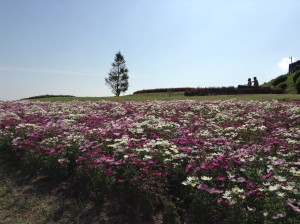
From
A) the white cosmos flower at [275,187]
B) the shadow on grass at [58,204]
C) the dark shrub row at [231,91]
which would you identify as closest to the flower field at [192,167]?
the white cosmos flower at [275,187]

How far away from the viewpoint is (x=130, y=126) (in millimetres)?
8742

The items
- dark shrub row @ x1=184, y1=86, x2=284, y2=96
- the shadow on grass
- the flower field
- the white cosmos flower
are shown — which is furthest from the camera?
dark shrub row @ x1=184, y1=86, x2=284, y2=96

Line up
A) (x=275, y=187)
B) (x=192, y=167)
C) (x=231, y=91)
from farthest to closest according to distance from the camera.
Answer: (x=231, y=91), (x=192, y=167), (x=275, y=187)

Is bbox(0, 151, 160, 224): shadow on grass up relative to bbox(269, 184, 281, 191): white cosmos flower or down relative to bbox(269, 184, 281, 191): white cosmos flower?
down

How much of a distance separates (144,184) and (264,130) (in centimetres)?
500

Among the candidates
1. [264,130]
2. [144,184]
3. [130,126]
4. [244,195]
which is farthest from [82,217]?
[264,130]

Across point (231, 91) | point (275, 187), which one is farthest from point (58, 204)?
point (231, 91)

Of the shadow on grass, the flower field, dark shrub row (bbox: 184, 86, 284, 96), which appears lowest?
the shadow on grass

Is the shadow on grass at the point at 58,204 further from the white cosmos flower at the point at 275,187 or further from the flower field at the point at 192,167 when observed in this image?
the white cosmos flower at the point at 275,187

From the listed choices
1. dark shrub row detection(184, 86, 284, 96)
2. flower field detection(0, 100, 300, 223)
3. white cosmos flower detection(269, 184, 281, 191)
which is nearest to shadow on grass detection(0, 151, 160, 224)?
flower field detection(0, 100, 300, 223)

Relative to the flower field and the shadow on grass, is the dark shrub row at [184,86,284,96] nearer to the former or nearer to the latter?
the flower field

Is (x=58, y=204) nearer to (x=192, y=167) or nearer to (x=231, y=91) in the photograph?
(x=192, y=167)

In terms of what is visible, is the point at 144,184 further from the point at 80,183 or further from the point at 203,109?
the point at 203,109

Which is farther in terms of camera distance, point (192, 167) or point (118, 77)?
point (118, 77)
